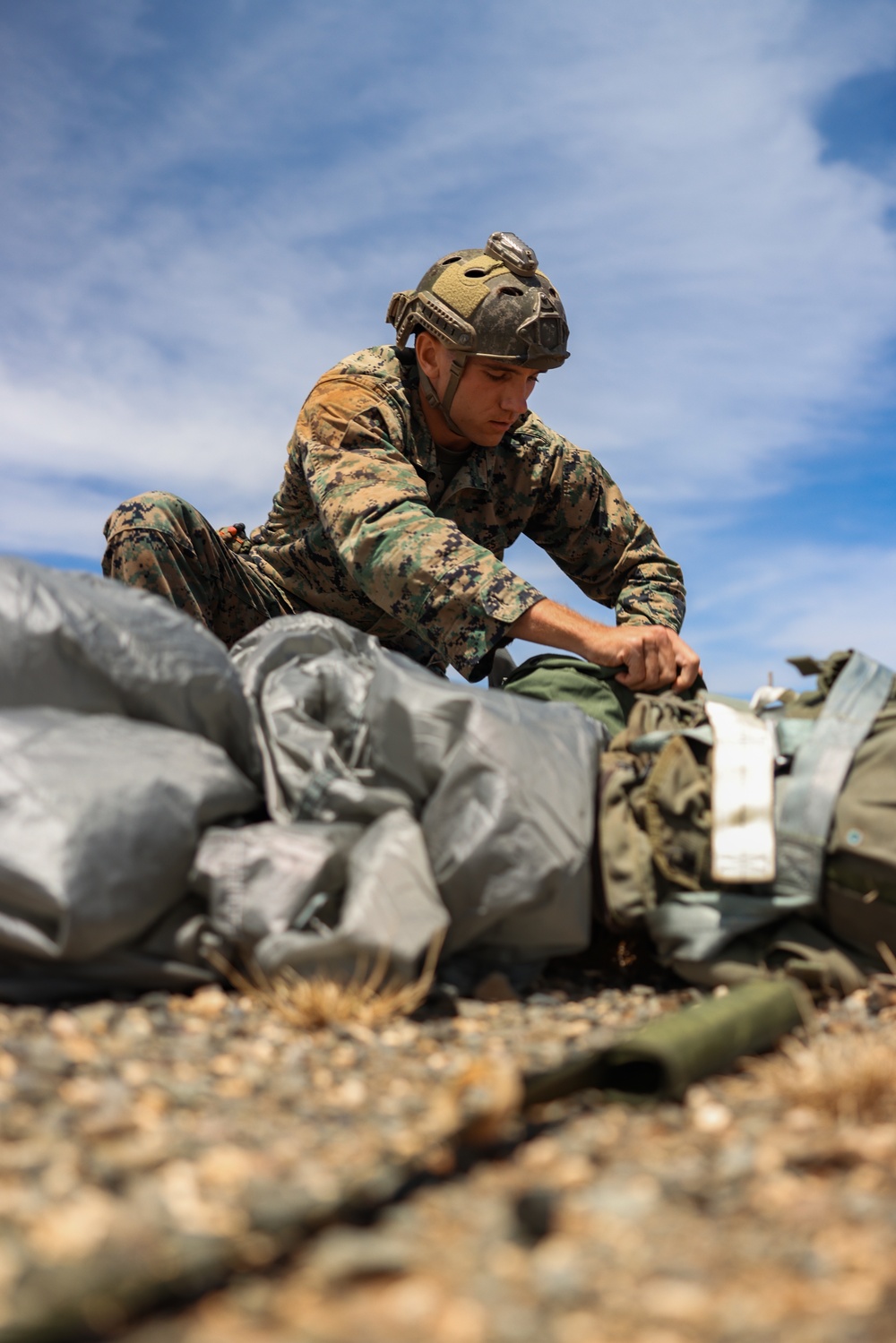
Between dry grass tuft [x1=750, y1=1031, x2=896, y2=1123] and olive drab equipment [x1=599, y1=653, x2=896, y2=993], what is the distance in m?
0.50

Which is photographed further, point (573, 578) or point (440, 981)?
point (573, 578)

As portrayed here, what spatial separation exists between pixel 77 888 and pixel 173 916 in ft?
0.82

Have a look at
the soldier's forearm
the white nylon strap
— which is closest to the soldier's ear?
the soldier's forearm

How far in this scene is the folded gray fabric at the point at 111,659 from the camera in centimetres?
260

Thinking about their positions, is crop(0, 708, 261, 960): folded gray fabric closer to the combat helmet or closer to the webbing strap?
the webbing strap

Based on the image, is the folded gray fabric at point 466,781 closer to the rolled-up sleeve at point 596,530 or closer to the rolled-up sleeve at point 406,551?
the rolled-up sleeve at point 406,551

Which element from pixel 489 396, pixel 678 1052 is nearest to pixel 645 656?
pixel 678 1052

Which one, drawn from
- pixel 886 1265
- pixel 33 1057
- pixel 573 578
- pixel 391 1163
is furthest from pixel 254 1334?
pixel 573 578

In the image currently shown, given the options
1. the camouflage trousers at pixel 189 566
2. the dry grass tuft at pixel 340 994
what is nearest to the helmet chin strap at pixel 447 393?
the camouflage trousers at pixel 189 566

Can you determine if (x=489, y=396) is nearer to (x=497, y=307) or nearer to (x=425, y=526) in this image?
(x=497, y=307)

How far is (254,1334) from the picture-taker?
1.20m

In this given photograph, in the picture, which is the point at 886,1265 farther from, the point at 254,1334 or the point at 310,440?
the point at 310,440

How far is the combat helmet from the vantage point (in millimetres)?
4652

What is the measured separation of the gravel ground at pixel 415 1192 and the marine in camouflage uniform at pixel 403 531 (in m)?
1.98
